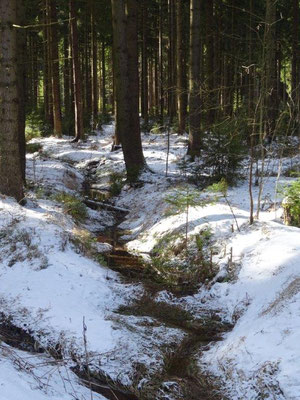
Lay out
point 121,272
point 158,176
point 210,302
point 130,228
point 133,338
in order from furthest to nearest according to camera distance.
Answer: point 158,176 → point 130,228 → point 121,272 → point 210,302 → point 133,338

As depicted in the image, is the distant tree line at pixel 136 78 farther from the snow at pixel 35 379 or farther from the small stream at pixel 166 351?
the snow at pixel 35 379

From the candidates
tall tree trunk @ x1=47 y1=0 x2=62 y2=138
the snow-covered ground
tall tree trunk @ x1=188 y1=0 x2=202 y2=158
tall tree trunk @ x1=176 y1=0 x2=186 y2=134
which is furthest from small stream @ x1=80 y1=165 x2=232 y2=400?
tall tree trunk @ x1=47 y1=0 x2=62 y2=138

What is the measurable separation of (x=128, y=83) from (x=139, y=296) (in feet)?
28.4

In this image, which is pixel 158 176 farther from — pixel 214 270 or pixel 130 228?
pixel 214 270

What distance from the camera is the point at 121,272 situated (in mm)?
7723

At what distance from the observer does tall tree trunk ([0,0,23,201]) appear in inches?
319

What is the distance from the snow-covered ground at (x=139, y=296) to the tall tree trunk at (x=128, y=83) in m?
3.79

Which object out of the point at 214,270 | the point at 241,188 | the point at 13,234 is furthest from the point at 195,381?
the point at 241,188

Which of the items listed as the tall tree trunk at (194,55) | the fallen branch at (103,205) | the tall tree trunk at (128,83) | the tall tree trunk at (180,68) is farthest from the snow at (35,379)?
the tall tree trunk at (180,68)

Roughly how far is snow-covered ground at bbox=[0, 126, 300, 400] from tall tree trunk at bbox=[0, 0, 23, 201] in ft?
1.85

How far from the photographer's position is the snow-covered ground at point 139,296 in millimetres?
4250

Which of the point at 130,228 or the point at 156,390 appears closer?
the point at 156,390

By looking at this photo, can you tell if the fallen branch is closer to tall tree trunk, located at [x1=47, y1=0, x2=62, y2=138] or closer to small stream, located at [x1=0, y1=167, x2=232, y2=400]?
small stream, located at [x1=0, y1=167, x2=232, y2=400]

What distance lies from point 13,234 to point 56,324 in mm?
2598
